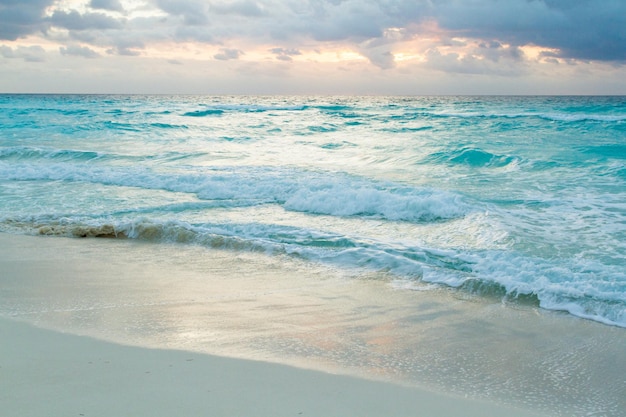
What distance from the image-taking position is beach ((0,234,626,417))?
328cm

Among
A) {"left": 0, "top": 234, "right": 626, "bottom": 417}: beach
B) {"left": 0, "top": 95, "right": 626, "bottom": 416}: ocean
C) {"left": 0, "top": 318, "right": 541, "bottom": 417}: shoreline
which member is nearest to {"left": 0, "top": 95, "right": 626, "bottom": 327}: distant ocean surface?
{"left": 0, "top": 95, "right": 626, "bottom": 416}: ocean

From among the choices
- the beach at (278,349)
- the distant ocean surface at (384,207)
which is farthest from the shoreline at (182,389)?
the distant ocean surface at (384,207)

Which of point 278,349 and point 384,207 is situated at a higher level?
point 384,207

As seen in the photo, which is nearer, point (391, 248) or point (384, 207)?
point (391, 248)

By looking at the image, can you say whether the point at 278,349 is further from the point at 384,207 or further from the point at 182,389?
the point at 384,207

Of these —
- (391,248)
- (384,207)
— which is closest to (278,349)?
(391,248)

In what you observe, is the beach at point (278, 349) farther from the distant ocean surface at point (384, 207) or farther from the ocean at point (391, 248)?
the distant ocean surface at point (384, 207)

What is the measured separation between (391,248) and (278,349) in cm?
350

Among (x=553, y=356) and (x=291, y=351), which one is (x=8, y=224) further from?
(x=553, y=356)

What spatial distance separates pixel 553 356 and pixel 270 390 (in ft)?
7.42

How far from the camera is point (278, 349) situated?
4.14 m

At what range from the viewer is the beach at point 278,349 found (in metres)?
3.28

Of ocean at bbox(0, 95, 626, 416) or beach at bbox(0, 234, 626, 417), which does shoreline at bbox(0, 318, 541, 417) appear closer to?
beach at bbox(0, 234, 626, 417)

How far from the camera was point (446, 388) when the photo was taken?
3.58 meters
